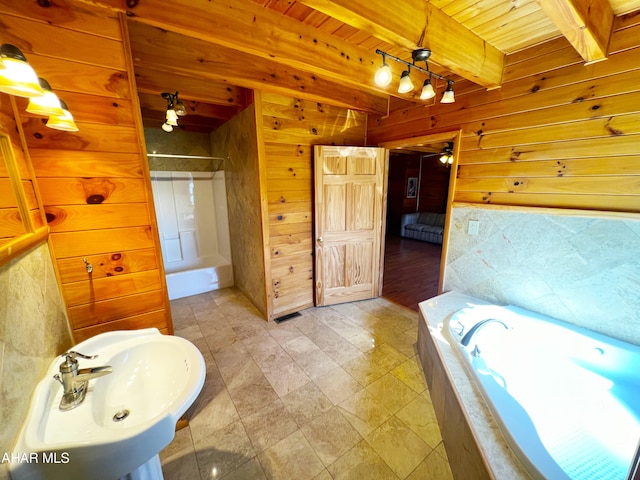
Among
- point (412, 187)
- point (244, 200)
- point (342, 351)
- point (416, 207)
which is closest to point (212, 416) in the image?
point (342, 351)

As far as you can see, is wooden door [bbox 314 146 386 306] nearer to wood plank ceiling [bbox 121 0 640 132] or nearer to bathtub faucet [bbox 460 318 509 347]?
wood plank ceiling [bbox 121 0 640 132]

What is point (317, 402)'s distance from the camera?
5.67ft

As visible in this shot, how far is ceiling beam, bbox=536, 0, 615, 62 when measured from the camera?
1.12m

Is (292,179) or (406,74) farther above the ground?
(406,74)

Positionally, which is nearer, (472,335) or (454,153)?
(472,335)

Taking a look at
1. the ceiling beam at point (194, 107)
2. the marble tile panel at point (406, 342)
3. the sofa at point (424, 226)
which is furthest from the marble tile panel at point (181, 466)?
the sofa at point (424, 226)

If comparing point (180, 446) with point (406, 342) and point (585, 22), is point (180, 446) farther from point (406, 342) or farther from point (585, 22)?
point (585, 22)

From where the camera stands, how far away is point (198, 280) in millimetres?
3428

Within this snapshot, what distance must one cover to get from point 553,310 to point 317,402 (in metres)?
1.90

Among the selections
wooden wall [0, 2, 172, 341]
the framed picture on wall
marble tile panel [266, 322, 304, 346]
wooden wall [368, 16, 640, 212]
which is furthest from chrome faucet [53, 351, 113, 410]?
the framed picture on wall

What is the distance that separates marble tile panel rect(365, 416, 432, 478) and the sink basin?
1.15 metres

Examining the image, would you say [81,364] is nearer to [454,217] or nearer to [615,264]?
[454,217]

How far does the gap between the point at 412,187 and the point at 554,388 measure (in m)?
6.47

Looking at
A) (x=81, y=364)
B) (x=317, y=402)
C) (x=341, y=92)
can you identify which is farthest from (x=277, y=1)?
(x=317, y=402)
